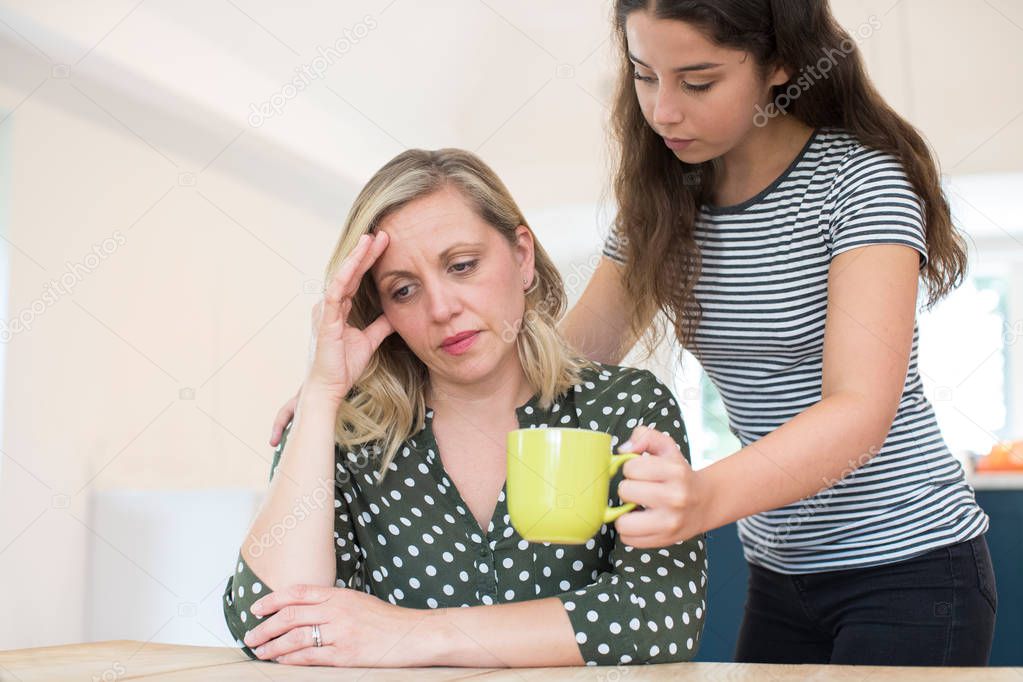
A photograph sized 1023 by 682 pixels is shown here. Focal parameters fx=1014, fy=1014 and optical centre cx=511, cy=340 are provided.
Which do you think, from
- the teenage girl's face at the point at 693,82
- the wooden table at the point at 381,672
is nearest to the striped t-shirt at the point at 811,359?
the teenage girl's face at the point at 693,82

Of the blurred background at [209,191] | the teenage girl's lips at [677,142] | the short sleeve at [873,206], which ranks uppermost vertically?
the blurred background at [209,191]

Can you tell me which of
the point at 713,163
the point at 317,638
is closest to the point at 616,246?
the point at 713,163

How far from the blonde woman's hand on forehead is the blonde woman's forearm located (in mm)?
50

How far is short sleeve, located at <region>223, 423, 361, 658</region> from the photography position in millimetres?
1057

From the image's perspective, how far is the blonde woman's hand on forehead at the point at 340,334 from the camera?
1.20 meters

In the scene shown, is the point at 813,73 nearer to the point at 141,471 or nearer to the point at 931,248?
the point at 931,248

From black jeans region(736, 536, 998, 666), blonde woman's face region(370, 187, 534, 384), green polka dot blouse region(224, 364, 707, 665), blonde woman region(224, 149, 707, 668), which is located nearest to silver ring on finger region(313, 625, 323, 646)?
blonde woman region(224, 149, 707, 668)

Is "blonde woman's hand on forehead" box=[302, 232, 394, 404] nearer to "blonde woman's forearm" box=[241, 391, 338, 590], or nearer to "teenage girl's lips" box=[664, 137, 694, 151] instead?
"blonde woman's forearm" box=[241, 391, 338, 590]

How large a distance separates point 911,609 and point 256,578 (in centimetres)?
74

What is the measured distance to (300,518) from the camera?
1.09m

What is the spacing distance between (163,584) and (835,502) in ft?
8.72

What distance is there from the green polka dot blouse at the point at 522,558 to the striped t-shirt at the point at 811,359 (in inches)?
5.2

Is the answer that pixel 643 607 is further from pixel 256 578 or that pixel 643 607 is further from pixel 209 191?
pixel 209 191

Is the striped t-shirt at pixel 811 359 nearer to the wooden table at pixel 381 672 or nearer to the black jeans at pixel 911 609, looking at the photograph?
the black jeans at pixel 911 609
